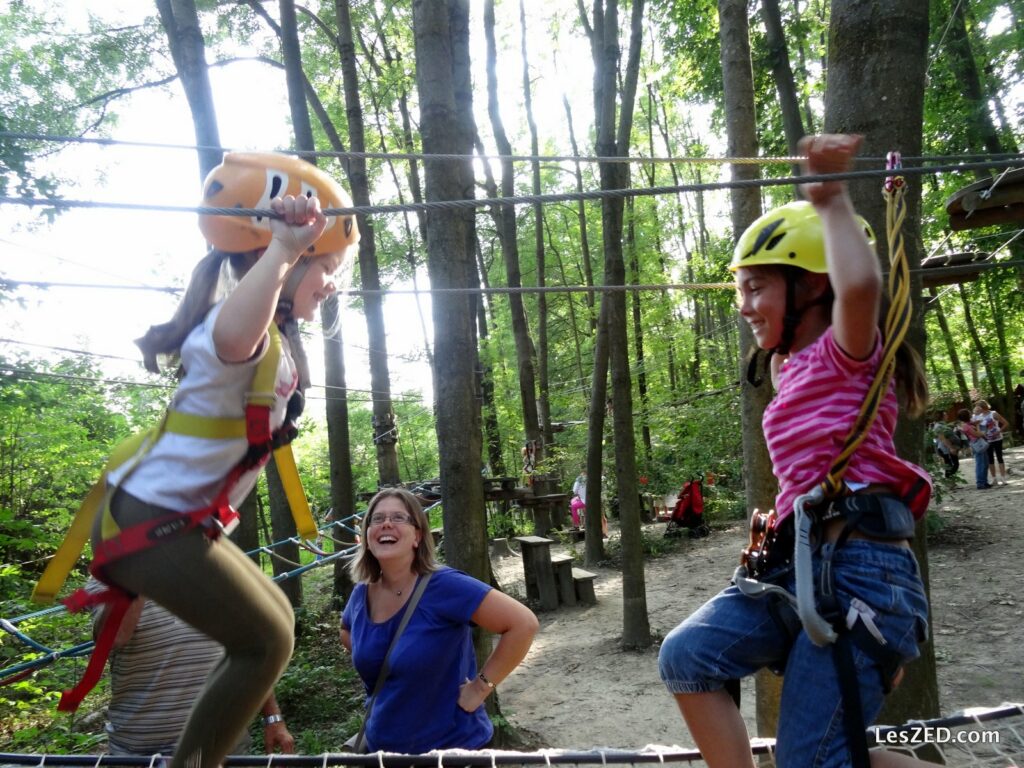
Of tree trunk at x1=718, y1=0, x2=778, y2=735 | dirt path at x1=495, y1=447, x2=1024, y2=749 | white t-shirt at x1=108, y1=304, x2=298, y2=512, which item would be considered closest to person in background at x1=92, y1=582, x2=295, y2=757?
white t-shirt at x1=108, y1=304, x2=298, y2=512

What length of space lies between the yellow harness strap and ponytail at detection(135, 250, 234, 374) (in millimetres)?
127

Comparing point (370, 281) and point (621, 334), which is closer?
point (621, 334)

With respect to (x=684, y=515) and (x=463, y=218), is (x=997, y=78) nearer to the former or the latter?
(x=684, y=515)

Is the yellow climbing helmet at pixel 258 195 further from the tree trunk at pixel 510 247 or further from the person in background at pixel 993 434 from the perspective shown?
the person in background at pixel 993 434

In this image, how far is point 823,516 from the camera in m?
1.47

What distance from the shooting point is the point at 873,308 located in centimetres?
137

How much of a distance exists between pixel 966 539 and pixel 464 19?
7.50 metres

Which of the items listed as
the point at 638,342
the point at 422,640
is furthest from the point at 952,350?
the point at 422,640

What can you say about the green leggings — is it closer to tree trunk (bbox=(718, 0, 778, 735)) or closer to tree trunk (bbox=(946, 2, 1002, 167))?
tree trunk (bbox=(718, 0, 778, 735))

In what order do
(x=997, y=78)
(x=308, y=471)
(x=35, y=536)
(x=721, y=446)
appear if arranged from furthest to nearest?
(x=308, y=471)
(x=721, y=446)
(x=997, y=78)
(x=35, y=536)

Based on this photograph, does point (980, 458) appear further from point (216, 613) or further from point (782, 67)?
point (216, 613)

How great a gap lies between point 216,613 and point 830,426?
44.6 inches

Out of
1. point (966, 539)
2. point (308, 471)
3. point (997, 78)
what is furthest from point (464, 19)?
point (308, 471)

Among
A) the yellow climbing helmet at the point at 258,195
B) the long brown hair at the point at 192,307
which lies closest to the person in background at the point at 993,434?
Answer: the yellow climbing helmet at the point at 258,195
